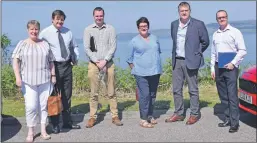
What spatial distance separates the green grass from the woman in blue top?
0.95 metres

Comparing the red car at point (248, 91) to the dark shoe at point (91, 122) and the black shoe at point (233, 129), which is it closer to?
the black shoe at point (233, 129)

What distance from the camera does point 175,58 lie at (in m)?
6.87

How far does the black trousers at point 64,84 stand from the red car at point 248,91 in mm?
2780

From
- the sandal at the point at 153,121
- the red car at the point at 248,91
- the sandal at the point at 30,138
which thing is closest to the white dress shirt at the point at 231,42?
the red car at the point at 248,91

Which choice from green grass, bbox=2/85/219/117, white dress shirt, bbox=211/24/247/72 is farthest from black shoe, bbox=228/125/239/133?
green grass, bbox=2/85/219/117

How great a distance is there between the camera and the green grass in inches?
301

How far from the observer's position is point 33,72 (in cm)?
589

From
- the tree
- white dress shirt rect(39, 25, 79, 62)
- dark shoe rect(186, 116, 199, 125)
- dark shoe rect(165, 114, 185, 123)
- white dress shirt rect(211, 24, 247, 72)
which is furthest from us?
the tree

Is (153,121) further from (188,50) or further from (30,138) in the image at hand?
(30,138)

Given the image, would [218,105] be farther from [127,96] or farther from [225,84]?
[127,96]

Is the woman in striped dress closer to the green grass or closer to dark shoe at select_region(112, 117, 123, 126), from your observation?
dark shoe at select_region(112, 117, 123, 126)

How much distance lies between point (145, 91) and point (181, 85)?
70 centimetres

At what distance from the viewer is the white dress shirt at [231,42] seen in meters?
6.21

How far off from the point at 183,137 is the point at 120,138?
3.04 ft
